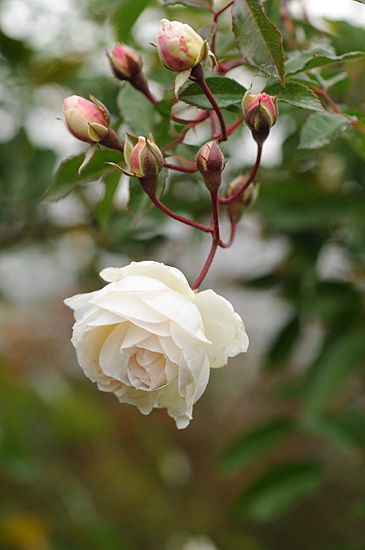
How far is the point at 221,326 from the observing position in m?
0.49

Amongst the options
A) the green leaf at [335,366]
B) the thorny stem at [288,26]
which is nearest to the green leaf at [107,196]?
the thorny stem at [288,26]

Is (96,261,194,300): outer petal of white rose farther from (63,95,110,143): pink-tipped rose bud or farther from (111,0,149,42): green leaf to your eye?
(111,0,149,42): green leaf

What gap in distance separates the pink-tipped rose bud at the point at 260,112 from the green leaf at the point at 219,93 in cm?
5

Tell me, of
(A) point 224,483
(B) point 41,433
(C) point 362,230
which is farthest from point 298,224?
(A) point 224,483

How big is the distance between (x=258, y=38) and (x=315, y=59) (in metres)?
0.05

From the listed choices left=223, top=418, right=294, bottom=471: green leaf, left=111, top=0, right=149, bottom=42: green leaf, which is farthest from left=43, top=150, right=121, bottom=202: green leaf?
left=223, top=418, right=294, bottom=471: green leaf

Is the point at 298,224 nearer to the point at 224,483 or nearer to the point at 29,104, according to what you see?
the point at 29,104

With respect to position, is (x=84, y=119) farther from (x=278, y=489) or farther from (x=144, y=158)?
(x=278, y=489)

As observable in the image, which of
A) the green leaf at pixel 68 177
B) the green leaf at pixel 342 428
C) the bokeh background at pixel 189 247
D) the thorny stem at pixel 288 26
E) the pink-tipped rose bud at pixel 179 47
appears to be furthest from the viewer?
the green leaf at pixel 342 428

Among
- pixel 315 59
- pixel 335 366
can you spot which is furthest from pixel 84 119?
pixel 335 366

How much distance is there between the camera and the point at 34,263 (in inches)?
64.4

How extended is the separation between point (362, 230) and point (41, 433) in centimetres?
126

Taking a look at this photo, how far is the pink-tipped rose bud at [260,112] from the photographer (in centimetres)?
47

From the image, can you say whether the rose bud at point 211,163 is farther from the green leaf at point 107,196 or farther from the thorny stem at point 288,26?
the thorny stem at point 288,26
